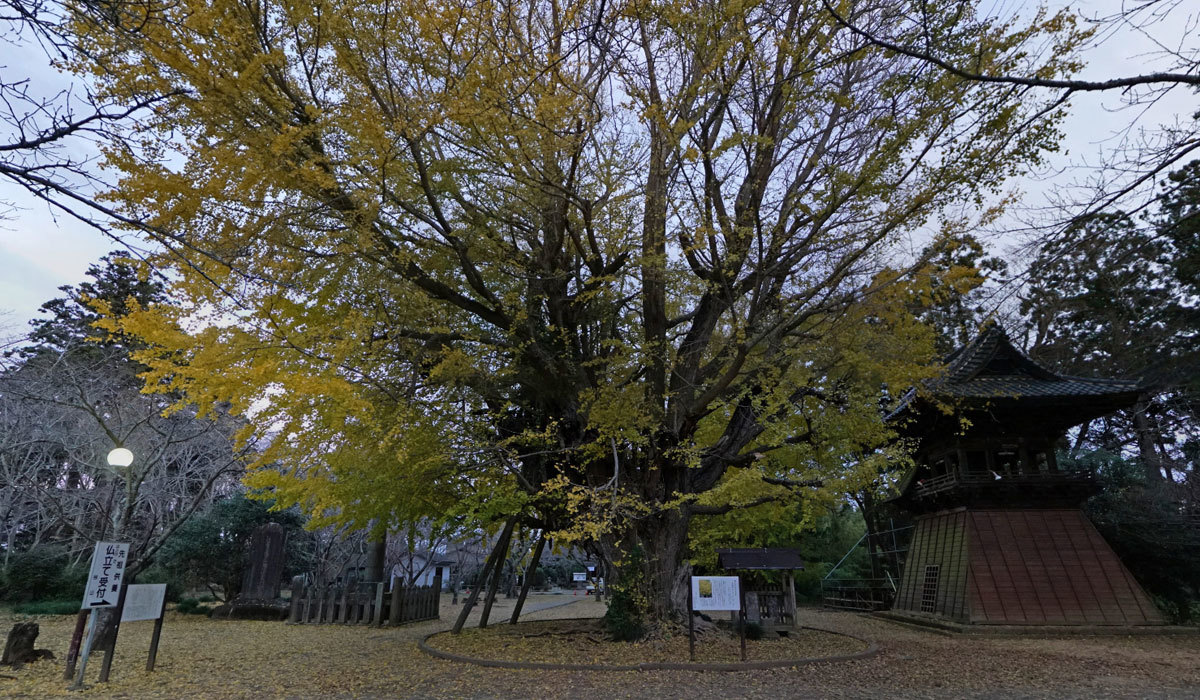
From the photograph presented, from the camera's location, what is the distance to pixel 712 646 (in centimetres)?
970

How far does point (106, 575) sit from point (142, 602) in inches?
26.0

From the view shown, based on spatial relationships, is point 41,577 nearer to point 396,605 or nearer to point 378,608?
A: point 378,608

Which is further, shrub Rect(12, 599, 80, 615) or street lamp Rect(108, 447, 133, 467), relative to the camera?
shrub Rect(12, 599, 80, 615)

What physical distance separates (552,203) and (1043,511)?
44.2ft

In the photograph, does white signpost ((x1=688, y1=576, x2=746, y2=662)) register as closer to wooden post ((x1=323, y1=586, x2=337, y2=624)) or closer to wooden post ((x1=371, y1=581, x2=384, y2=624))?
wooden post ((x1=371, y1=581, x2=384, y2=624))

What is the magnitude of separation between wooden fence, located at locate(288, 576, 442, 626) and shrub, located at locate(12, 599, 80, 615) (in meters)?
5.04

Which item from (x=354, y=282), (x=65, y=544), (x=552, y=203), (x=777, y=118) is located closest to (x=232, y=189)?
(x=354, y=282)

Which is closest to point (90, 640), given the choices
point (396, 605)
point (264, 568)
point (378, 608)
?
point (378, 608)

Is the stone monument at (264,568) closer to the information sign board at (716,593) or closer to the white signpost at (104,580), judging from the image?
the white signpost at (104,580)

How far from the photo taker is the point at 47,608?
1482 cm

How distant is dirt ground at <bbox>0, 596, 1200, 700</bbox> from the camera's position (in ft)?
22.8

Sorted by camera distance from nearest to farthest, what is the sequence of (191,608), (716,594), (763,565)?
(716,594) < (763,565) < (191,608)

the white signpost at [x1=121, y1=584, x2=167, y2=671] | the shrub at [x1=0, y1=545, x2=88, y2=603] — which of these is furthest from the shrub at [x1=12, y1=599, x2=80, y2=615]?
the white signpost at [x1=121, y1=584, x2=167, y2=671]

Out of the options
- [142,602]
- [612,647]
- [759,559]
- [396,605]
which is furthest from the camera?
[396,605]
